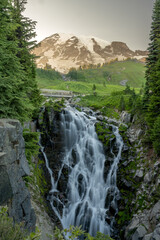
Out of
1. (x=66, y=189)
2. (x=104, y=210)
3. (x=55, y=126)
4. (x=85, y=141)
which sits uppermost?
(x=55, y=126)

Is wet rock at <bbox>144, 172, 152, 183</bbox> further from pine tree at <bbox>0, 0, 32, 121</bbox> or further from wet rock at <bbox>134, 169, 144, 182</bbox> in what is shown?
pine tree at <bbox>0, 0, 32, 121</bbox>

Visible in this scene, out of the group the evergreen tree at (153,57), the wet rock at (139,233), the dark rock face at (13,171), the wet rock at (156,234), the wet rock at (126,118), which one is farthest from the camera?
the wet rock at (126,118)

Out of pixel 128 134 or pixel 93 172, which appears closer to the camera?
pixel 93 172

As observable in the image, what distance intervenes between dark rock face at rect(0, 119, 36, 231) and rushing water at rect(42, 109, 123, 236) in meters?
7.98

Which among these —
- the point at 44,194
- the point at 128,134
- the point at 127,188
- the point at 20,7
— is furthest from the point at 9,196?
the point at 128,134

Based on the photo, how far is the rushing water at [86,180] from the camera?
1572 cm

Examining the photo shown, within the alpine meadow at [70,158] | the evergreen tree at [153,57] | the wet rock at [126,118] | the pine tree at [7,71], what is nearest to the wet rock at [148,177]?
the alpine meadow at [70,158]

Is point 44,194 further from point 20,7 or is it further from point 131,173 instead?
point 20,7

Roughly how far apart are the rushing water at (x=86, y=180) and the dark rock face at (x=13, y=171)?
7.98 m

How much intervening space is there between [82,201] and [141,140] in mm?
10803

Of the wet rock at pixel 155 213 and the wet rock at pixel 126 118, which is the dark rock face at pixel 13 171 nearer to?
the wet rock at pixel 155 213

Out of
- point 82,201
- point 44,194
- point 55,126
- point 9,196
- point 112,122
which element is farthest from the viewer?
point 112,122

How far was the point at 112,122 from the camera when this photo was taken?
2430 centimetres

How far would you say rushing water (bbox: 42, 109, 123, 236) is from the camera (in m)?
15.7
